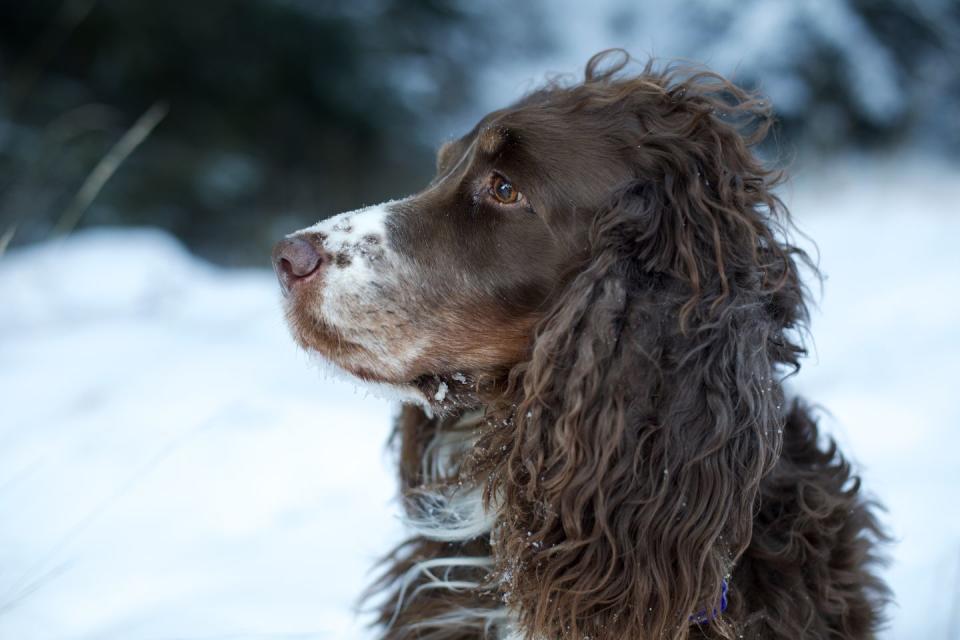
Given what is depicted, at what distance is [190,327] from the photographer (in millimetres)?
6293

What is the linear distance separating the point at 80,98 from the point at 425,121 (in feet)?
11.3

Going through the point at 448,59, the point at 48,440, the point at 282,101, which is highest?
the point at 448,59

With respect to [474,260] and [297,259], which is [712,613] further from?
[297,259]

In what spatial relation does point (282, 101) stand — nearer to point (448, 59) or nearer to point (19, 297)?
point (448, 59)

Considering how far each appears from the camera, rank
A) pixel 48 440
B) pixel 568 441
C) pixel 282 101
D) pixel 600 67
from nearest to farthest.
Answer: pixel 568 441
pixel 600 67
pixel 48 440
pixel 282 101

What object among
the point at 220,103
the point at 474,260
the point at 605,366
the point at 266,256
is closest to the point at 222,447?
the point at 474,260

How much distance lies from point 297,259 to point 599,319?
2.92 feet

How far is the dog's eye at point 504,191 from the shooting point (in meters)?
2.44

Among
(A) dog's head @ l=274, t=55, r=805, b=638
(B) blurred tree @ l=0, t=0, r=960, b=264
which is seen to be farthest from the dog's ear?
(B) blurred tree @ l=0, t=0, r=960, b=264

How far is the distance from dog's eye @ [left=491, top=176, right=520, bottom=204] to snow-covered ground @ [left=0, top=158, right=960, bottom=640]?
1112mm

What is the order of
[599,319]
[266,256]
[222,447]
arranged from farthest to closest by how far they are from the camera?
1. [266,256]
2. [222,447]
3. [599,319]

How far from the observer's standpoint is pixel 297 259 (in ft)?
8.02

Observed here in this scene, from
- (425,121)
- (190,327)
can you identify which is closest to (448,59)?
(425,121)

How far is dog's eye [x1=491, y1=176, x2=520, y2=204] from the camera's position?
244 cm
